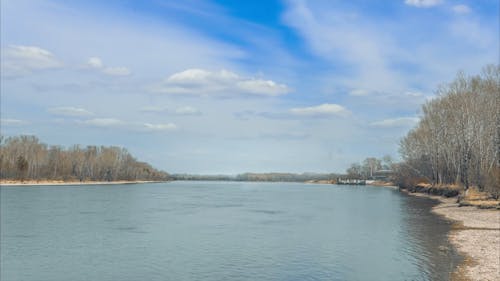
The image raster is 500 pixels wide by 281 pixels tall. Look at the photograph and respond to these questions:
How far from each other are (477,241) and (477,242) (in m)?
0.46

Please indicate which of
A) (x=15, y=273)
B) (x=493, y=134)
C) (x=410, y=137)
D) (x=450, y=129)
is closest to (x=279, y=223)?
(x=15, y=273)

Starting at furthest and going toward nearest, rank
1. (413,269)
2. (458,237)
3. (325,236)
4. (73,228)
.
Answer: (73,228), (325,236), (458,237), (413,269)

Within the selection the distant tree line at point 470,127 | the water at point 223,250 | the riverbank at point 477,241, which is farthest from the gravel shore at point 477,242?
the distant tree line at point 470,127

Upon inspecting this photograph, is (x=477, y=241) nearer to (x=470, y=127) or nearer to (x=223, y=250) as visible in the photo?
(x=223, y=250)

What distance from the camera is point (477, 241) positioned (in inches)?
1339

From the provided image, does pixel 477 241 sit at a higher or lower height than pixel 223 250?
higher

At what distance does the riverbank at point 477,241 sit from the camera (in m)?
23.5

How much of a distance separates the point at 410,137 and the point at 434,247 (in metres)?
111

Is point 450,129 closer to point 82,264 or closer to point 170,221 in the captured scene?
point 170,221

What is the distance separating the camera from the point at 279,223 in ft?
170

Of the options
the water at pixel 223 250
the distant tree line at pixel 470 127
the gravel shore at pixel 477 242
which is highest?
the distant tree line at pixel 470 127

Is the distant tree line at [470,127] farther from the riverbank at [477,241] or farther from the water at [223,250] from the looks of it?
the water at [223,250]

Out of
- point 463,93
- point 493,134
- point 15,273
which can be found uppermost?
point 463,93

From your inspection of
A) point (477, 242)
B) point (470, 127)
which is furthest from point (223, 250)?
point (470, 127)
